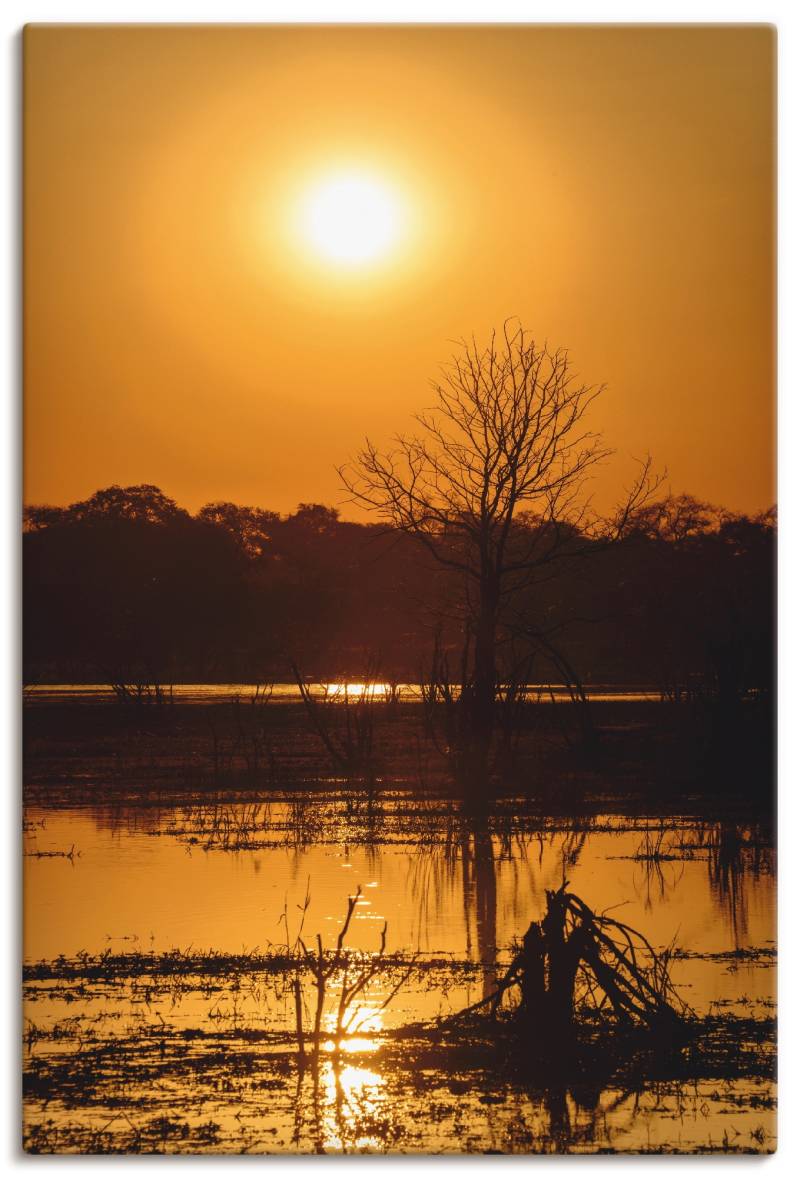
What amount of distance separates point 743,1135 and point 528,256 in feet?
10.1

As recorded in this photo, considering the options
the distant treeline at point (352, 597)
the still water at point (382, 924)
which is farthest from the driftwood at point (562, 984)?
the distant treeline at point (352, 597)

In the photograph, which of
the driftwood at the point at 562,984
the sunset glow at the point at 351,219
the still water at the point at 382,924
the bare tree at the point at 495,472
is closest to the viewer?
the still water at the point at 382,924

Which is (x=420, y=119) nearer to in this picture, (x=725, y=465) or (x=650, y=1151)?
(x=725, y=465)

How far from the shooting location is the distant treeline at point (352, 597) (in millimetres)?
6355

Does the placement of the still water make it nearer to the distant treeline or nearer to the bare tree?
the distant treeline

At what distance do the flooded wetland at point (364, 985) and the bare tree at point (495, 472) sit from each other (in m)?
1.23

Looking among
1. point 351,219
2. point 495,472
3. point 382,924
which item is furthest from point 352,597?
point 351,219

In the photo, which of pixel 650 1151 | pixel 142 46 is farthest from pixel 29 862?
pixel 142 46

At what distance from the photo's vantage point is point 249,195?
6.23 meters

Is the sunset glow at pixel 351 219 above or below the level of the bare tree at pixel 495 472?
above

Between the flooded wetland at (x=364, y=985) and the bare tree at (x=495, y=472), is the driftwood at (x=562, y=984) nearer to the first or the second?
the flooded wetland at (x=364, y=985)

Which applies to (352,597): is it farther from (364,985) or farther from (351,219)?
(364,985)

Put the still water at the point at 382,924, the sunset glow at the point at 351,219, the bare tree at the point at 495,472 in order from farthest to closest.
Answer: the bare tree at the point at 495,472
the sunset glow at the point at 351,219
the still water at the point at 382,924

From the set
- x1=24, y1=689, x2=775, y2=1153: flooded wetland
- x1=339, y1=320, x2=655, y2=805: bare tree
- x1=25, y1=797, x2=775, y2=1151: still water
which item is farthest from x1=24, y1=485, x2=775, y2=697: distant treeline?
x1=25, y1=797, x2=775, y2=1151: still water
